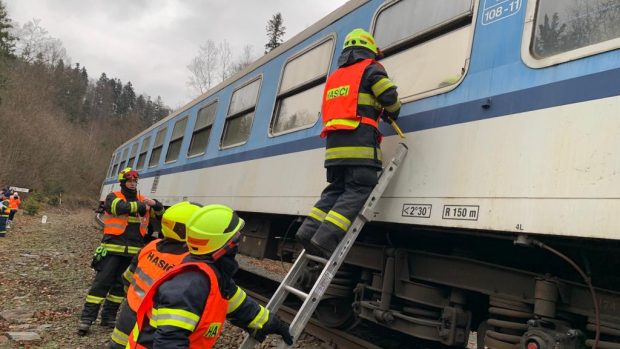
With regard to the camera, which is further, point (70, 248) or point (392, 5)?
point (70, 248)

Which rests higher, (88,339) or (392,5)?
(392,5)

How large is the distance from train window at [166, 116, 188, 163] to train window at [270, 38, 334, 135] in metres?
4.50

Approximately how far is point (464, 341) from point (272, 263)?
11.1m

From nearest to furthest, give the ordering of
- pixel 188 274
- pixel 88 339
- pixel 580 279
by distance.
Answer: pixel 188 274, pixel 580 279, pixel 88 339

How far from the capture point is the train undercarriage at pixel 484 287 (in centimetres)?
277

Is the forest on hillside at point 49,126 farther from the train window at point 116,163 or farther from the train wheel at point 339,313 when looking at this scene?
the train wheel at point 339,313

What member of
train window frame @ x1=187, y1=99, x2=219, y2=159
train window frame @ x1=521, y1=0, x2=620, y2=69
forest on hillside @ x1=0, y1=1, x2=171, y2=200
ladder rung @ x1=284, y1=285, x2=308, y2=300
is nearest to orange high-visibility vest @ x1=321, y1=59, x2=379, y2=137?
train window frame @ x1=521, y1=0, x2=620, y2=69

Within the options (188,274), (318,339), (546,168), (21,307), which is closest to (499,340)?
(546,168)

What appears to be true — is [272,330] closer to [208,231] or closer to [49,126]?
[208,231]

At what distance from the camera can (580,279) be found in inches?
119

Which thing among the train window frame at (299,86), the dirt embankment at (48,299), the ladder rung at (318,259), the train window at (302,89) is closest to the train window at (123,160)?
the dirt embankment at (48,299)

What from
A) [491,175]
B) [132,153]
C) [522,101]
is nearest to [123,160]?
[132,153]

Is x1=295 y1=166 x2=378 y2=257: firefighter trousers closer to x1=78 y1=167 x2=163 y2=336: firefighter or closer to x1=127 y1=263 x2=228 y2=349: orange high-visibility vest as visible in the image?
x1=127 y1=263 x2=228 y2=349: orange high-visibility vest

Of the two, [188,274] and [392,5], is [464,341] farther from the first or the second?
[392,5]
